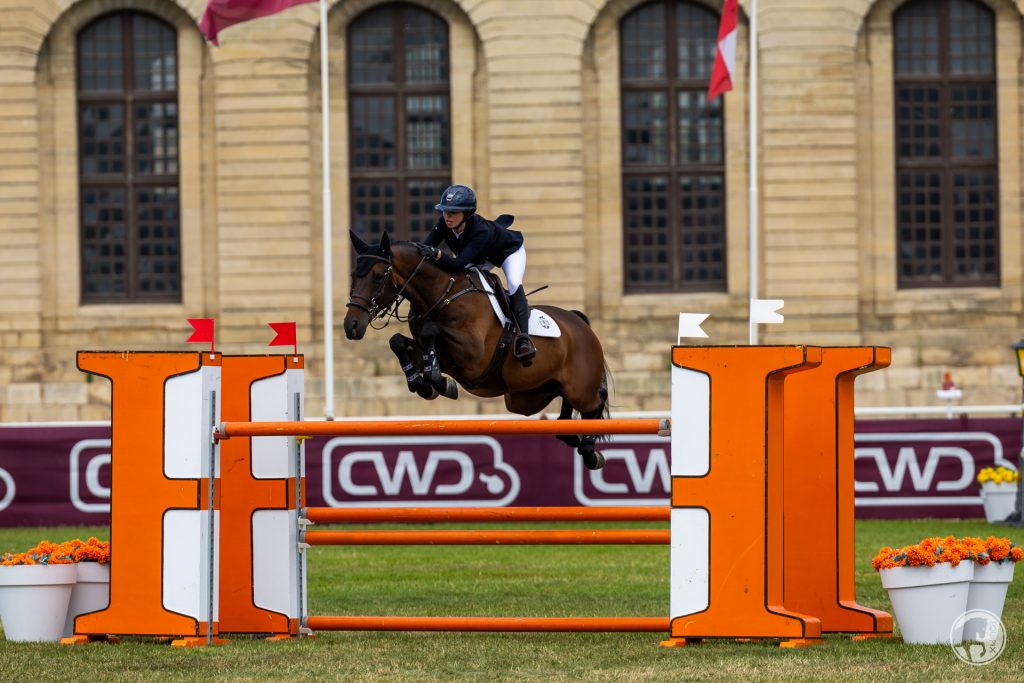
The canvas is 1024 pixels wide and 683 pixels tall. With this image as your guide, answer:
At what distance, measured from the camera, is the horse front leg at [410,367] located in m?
12.8

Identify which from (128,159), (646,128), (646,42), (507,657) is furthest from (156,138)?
(507,657)

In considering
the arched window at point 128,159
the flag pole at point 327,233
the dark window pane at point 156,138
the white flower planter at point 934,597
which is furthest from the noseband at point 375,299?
the dark window pane at point 156,138

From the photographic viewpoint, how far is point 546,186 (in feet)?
120

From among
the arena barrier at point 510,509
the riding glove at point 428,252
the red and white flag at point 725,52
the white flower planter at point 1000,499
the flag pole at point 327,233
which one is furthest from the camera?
the flag pole at point 327,233

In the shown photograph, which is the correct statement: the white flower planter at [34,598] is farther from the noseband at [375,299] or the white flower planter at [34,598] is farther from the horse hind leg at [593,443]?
the horse hind leg at [593,443]

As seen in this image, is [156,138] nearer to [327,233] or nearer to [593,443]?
[327,233]

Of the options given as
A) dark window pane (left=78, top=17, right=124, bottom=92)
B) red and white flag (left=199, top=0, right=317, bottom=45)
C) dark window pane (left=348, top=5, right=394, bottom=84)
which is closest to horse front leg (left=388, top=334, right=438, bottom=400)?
red and white flag (left=199, top=0, right=317, bottom=45)

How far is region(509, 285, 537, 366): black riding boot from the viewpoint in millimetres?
13531

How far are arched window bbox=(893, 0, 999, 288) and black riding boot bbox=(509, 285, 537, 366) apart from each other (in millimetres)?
24569

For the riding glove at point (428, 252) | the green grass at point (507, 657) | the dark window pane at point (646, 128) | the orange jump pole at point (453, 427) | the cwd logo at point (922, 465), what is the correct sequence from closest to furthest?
the green grass at point (507, 657) → the orange jump pole at point (453, 427) → the riding glove at point (428, 252) → the cwd logo at point (922, 465) → the dark window pane at point (646, 128)

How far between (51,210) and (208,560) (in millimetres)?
25773

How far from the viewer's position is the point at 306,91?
36562 mm

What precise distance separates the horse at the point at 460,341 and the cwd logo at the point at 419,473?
1232cm

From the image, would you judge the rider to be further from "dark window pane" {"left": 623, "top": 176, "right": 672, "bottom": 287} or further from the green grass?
"dark window pane" {"left": 623, "top": 176, "right": 672, "bottom": 287}
